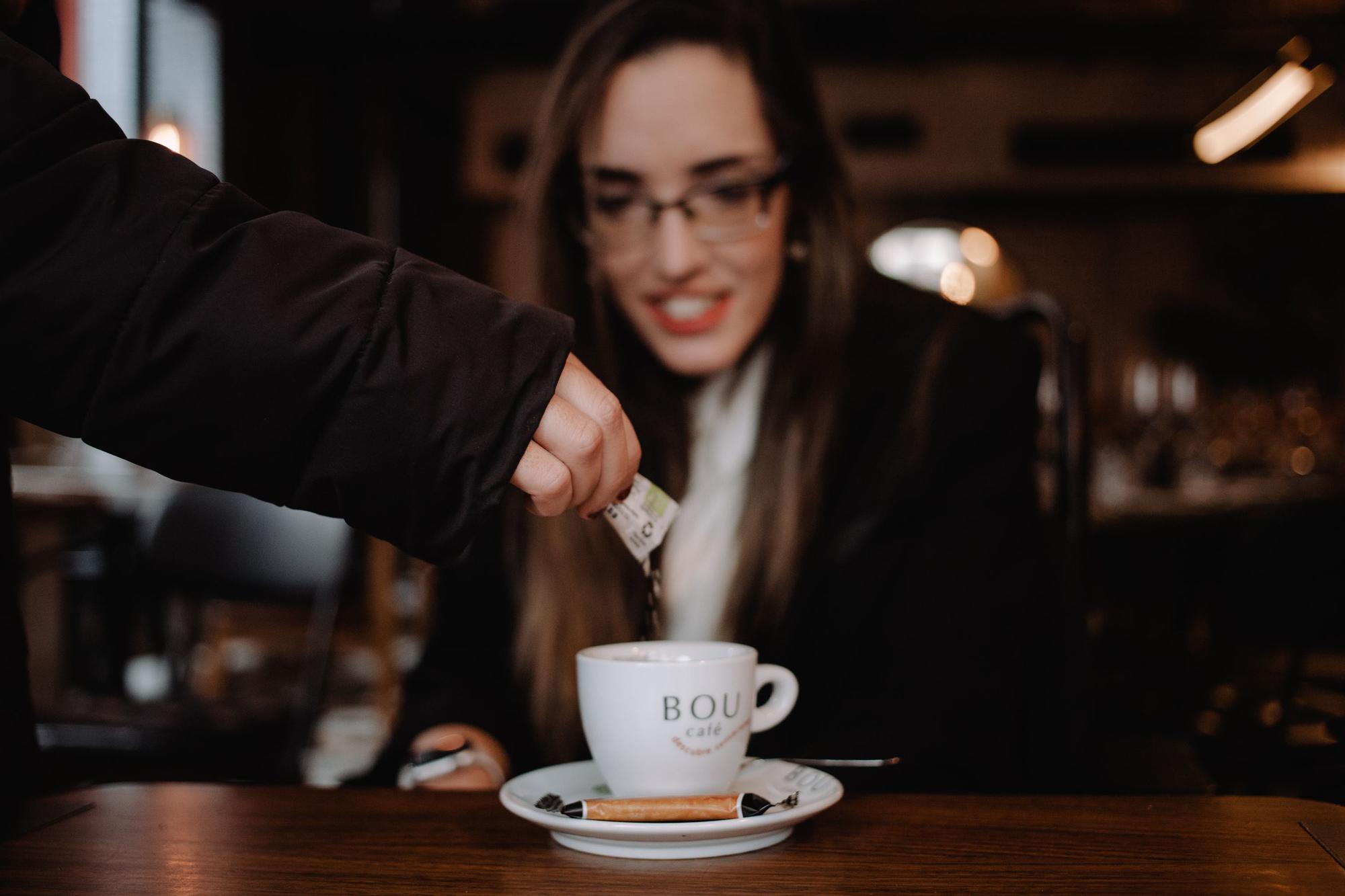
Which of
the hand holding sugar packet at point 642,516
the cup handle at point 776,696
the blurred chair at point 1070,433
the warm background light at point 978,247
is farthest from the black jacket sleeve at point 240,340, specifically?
the warm background light at point 978,247

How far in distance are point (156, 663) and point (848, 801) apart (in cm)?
Result: 288

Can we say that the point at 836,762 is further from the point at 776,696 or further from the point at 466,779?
the point at 466,779

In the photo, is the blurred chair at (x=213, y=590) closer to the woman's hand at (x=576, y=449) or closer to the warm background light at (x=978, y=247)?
the woman's hand at (x=576, y=449)

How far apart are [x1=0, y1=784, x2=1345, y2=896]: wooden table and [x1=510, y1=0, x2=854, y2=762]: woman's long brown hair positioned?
1.42 feet

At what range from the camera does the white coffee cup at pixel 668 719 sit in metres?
0.60

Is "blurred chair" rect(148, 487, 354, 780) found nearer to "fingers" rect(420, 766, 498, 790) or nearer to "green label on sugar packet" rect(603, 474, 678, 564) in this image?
"fingers" rect(420, 766, 498, 790)

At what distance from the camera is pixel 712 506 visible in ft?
3.99

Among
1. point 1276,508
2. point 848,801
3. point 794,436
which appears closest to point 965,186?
Result: point 1276,508

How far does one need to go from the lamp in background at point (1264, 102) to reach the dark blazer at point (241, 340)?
3543 mm

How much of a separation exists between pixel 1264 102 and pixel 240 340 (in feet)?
13.0

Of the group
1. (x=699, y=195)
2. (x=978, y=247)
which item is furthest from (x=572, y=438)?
(x=978, y=247)

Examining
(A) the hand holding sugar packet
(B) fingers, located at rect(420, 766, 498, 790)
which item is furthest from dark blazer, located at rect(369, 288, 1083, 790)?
(A) the hand holding sugar packet

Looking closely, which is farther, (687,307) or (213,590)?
(213,590)

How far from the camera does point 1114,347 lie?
5.65 m
